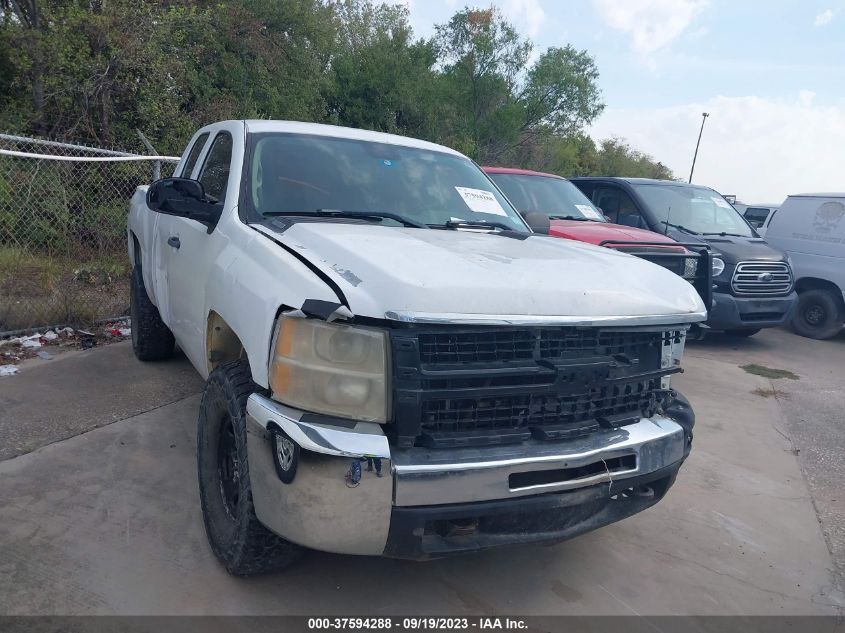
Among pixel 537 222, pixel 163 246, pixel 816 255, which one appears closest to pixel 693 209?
pixel 816 255

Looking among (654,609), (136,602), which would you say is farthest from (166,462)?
(654,609)

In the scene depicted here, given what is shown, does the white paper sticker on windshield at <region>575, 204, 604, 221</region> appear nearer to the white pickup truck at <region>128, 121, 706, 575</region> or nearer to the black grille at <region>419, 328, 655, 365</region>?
the white pickup truck at <region>128, 121, 706, 575</region>

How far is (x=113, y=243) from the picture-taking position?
25.6 ft

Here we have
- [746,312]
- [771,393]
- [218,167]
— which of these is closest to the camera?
[218,167]

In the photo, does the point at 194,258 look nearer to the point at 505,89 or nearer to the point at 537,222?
the point at 537,222

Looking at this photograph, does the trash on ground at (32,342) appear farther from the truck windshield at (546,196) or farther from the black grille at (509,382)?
the black grille at (509,382)

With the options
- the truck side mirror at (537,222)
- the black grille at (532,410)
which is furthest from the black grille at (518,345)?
the truck side mirror at (537,222)

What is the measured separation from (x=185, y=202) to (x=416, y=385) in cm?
177

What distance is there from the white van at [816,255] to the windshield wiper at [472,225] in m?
7.08

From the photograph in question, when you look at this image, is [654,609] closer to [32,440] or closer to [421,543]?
[421,543]

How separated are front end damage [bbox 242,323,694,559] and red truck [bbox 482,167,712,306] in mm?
2741

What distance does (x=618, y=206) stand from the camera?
332 inches

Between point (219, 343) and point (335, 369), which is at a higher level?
point (335, 369)

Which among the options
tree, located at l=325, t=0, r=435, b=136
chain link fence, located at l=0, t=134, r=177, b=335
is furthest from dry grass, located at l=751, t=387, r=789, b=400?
tree, located at l=325, t=0, r=435, b=136
